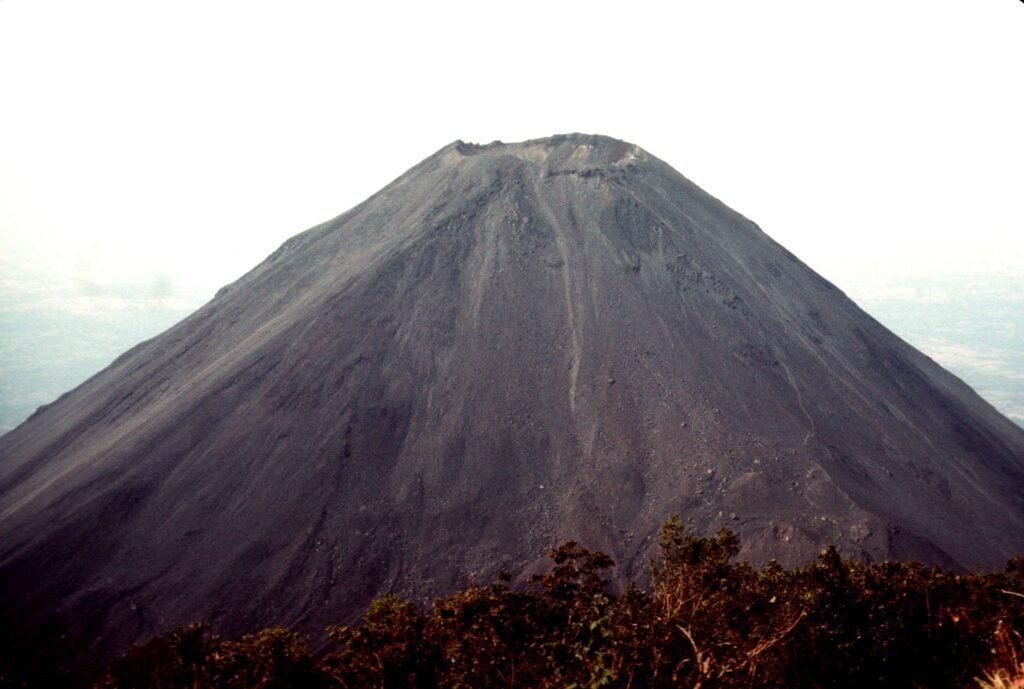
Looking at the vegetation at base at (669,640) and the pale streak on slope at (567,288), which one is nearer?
the vegetation at base at (669,640)

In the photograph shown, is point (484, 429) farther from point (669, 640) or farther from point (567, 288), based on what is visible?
point (669, 640)

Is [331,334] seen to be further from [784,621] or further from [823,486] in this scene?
[784,621]

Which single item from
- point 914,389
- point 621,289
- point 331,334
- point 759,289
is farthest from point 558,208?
point 914,389

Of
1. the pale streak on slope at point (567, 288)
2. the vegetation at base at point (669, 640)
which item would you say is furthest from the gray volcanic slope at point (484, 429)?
the vegetation at base at point (669, 640)

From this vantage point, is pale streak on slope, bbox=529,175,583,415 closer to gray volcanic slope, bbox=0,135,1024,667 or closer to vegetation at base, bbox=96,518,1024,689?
gray volcanic slope, bbox=0,135,1024,667

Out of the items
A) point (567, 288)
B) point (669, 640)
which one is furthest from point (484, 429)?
point (669, 640)

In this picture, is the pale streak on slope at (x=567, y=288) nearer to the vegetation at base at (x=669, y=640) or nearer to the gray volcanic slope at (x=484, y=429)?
the gray volcanic slope at (x=484, y=429)

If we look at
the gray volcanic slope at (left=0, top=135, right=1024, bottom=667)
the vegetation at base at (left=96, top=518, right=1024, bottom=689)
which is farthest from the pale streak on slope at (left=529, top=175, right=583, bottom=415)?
the vegetation at base at (left=96, top=518, right=1024, bottom=689)
